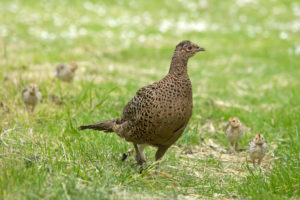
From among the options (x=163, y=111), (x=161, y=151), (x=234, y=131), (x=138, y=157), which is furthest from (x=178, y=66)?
(x=234, y=131)

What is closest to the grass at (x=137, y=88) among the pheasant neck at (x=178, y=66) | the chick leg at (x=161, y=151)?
the chick leg at (x=161, y=151)

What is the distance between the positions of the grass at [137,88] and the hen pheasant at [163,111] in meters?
0.35

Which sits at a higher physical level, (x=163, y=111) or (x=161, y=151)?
(x=163, y=111)

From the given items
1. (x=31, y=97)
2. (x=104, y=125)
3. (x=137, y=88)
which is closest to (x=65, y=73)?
(x=137, y=88)

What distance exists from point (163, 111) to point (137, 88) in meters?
4.11

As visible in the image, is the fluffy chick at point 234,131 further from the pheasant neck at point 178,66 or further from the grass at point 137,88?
the pheasant neck at point 178,66

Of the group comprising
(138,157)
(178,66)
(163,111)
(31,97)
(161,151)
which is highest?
Result: (178,66)

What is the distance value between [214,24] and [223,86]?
319 inches

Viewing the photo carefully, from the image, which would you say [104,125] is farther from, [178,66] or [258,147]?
[258,147]

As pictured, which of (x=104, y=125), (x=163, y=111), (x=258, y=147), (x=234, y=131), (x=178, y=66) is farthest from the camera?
(x=234, y=131)

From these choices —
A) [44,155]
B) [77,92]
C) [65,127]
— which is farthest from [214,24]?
[44,155]

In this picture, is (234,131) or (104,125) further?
(234,131)

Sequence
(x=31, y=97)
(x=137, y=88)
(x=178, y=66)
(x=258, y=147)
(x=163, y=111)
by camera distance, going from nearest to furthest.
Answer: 1. (x=163, y=111)
2. (x=178, y=66)
3. (x=258, y=147)
4. (x=31, y=97)
5. (x=137, y=88)

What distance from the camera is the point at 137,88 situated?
8.67 metres
